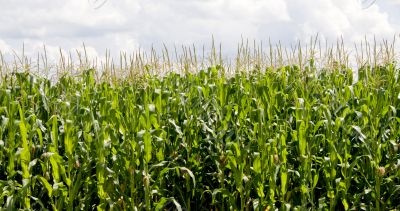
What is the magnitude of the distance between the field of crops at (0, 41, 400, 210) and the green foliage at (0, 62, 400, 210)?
0.04 ft

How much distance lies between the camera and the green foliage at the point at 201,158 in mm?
5562

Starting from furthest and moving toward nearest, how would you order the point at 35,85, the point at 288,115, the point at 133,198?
the point at 35,85
the point at 288,115
the point at 133,198

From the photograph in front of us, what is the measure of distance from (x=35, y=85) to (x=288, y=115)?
3.49m

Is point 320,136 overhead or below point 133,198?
overhead

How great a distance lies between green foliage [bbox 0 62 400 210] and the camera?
5562 mm

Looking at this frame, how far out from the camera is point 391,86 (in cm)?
851

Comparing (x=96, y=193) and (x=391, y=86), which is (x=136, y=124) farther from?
(x=391, y=86)

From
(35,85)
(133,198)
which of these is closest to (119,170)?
(133,198)

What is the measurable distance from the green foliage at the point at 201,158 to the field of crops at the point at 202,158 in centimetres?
1

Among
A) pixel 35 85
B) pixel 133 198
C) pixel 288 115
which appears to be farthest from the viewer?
pixel 35 85

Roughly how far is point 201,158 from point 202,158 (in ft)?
0.04

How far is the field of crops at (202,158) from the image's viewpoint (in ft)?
18.2

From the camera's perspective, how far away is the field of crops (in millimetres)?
5562

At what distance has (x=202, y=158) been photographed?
6.29 m
